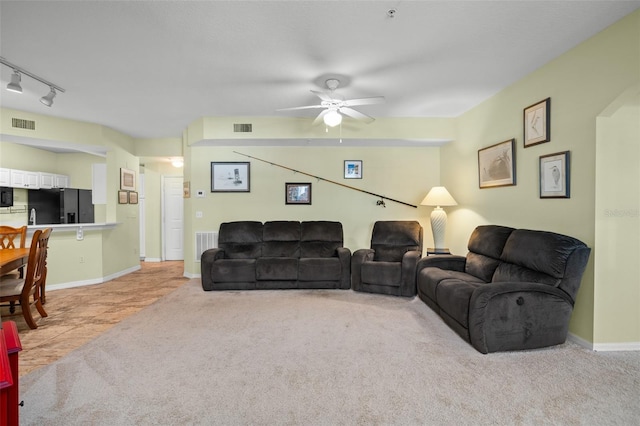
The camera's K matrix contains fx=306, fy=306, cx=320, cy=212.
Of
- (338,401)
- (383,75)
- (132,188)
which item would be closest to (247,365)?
(338,401)

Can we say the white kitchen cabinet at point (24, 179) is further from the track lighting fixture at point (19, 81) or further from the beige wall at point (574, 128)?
the beige wall at point (574, 128)

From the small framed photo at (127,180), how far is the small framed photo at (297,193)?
2951 mm

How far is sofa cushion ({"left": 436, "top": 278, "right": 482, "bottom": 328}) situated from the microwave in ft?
22.4

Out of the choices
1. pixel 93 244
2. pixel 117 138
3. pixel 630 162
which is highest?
pixel 117 138

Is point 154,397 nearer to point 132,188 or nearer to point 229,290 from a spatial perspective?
point 229,290

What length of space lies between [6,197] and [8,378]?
19.0 ft

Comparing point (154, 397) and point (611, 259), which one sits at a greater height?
point (611, 259)

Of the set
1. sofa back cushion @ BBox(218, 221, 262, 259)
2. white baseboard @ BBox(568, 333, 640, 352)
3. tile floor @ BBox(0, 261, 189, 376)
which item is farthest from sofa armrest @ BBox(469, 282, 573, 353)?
tile floor @ BBox(0, 261, 189, 376)

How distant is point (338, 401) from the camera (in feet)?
6.10

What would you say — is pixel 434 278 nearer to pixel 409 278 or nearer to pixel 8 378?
pixel 409 278

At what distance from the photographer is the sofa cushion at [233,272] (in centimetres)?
424

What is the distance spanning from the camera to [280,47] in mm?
2633

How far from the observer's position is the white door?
6.93 metres

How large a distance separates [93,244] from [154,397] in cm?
405
